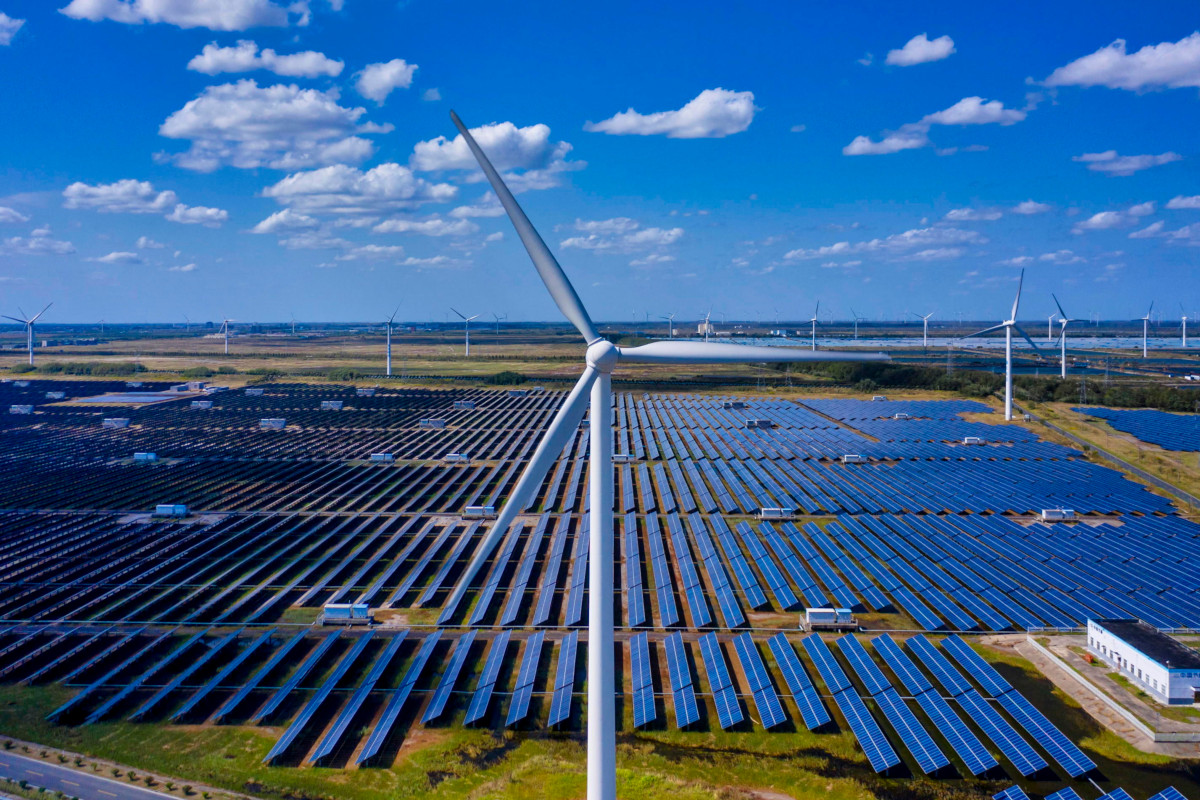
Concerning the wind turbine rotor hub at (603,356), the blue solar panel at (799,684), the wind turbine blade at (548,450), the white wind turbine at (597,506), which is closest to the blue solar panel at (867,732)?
the blue solar panel at (799,684)

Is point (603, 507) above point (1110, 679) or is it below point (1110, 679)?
above

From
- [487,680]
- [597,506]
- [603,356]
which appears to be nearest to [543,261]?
[603,356]

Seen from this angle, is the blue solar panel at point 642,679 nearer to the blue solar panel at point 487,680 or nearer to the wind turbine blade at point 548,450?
the blue solar panel at point 487,680

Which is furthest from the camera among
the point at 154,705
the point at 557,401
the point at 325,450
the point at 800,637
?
the point at 557,401

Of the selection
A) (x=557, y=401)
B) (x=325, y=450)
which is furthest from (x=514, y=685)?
(x=557, y=401)

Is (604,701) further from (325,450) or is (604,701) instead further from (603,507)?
(325,450)

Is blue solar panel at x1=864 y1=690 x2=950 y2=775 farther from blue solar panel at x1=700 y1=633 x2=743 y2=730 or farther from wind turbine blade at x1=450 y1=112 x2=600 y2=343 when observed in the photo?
wind turbine blade at x1=450 y1=112 x2=600 y2=343
